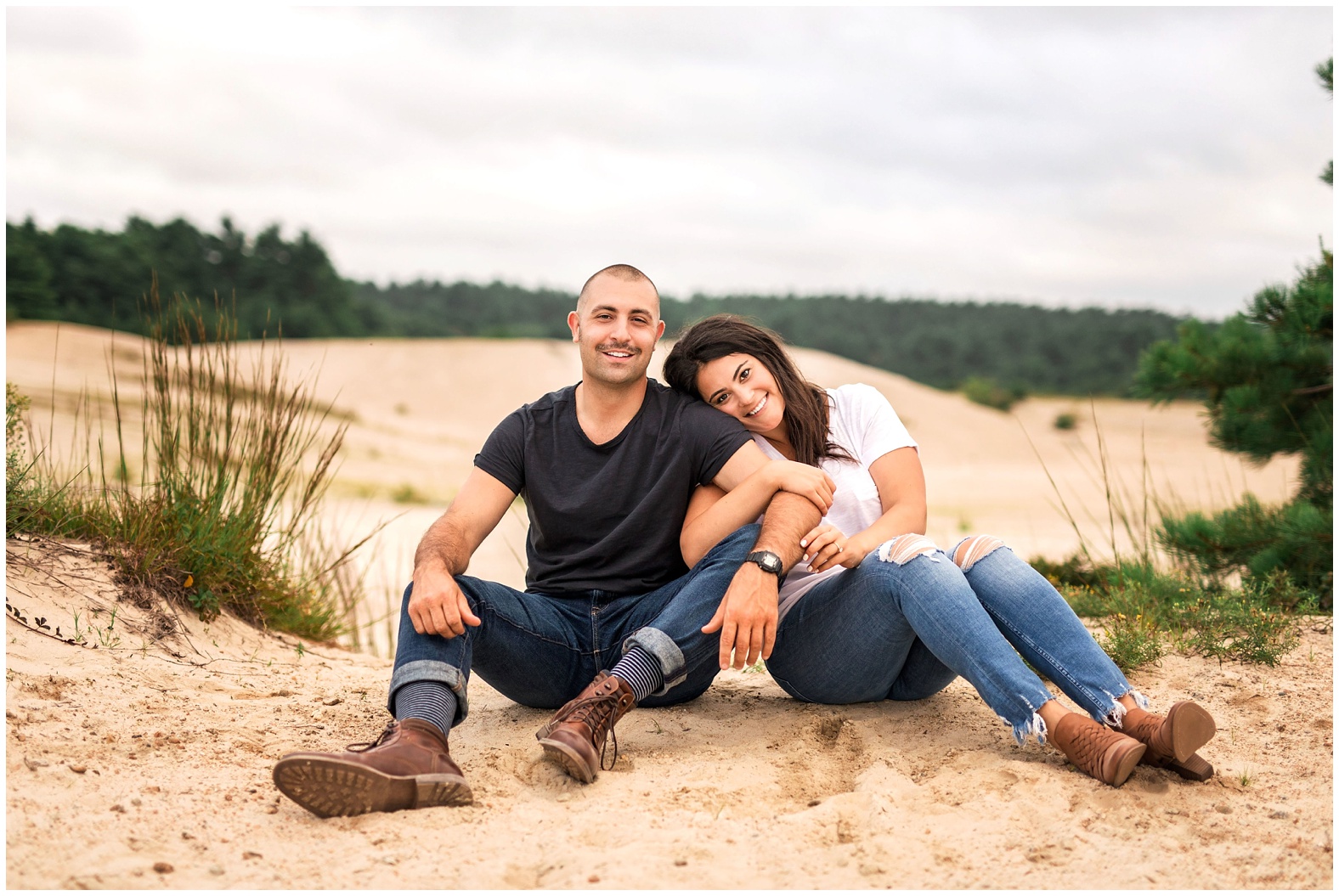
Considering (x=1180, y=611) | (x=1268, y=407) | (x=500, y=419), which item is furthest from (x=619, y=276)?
(x=500, y=419)

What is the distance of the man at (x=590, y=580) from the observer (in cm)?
213

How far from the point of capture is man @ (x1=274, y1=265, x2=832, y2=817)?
213 centimetres

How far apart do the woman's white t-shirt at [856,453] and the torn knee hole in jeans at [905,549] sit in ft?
0.92

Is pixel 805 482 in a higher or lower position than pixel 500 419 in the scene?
higher

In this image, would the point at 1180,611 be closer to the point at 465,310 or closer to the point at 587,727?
the point at 587,727

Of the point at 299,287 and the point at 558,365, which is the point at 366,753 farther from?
the point at 299,287

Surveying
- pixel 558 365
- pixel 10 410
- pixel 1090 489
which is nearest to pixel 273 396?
pixel 10 410

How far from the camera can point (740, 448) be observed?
2641 millimetres

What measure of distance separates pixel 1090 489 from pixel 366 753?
13.3 meters

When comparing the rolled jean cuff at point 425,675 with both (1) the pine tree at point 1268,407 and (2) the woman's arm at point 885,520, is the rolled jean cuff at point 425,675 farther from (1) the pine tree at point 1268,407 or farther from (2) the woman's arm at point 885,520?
(1) the pine tree at point 1268,407

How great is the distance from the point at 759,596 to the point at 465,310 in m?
38.3

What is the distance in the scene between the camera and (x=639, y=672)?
2273 millimetres

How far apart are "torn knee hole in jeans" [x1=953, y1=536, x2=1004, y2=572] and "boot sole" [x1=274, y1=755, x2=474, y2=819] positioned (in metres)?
1.23

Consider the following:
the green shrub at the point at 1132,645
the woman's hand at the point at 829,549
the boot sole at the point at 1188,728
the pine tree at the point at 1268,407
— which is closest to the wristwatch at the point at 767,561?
the woman's hand at the point at 829,549
